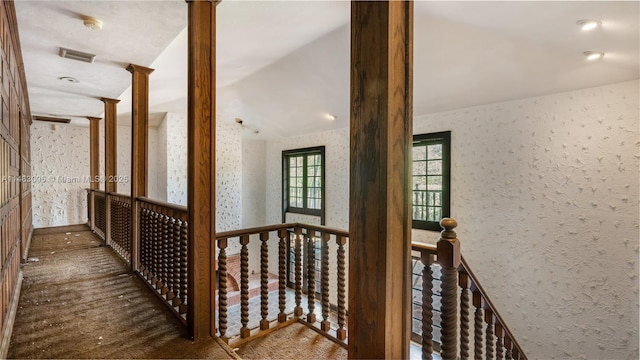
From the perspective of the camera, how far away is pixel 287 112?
5941mm

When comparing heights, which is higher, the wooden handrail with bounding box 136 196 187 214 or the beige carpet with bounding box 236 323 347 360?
the wooden handrail with bounding box 136 196 187 214

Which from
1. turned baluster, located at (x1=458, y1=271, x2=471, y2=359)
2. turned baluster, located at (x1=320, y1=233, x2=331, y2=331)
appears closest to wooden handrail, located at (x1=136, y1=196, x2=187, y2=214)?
turned baluster, located at (x1=320, y1=233, x2=331, y2=331)

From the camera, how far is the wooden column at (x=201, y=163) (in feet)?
6.44

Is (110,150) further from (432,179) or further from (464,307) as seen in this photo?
(464,307)

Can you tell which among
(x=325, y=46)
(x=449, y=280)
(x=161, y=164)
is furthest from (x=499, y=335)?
(x=161, y=164)

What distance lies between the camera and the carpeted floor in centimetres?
185

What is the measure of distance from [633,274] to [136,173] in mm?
5025

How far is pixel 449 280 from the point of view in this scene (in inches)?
60.3

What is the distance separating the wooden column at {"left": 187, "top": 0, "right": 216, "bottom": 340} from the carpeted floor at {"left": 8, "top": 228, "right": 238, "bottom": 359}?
208 millimetres

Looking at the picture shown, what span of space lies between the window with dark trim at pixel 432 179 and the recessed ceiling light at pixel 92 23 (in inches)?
152

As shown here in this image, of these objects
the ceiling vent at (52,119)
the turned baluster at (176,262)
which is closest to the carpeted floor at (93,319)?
the turned baluster at (176,262)

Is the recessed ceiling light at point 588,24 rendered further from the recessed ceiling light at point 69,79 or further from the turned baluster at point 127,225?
the recessed ceiling light at point 69,79

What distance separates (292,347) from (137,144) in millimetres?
2618

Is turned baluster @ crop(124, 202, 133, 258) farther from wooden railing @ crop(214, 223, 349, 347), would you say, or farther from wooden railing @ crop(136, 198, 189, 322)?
wooden railing @ crop(214, 223, 349, 347)
